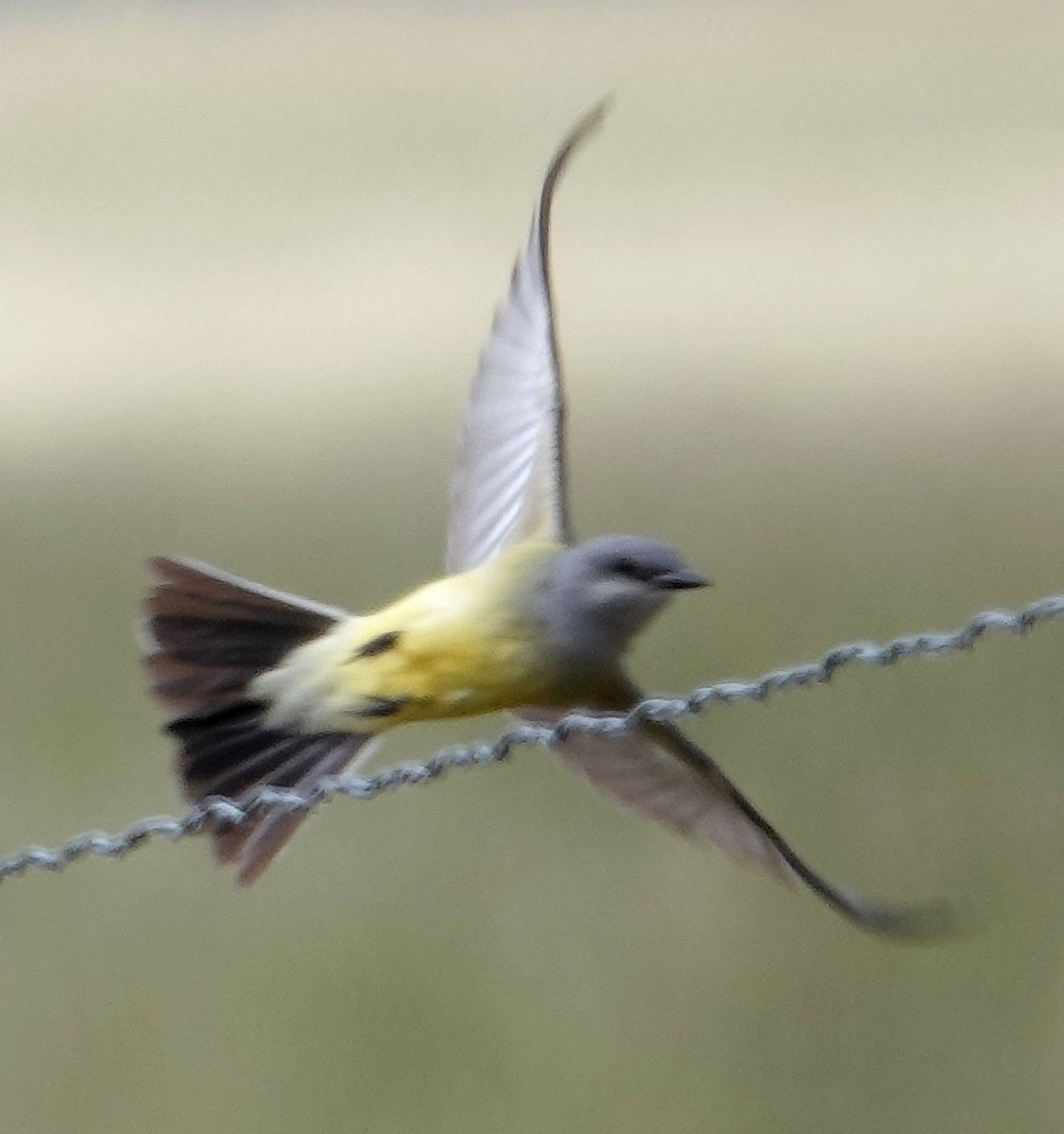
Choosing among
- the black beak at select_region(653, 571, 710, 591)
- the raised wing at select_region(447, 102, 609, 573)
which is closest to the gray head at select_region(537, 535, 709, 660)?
the black beak at select_region(653, 571, 710, 591)

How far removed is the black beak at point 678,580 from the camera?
923 mm

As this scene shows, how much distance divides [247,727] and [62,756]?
5.96ft

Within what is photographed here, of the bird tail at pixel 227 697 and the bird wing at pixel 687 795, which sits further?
the bird tail at pixel 227 697

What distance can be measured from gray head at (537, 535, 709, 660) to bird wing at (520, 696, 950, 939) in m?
0.04

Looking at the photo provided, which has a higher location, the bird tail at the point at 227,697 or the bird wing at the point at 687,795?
the bird tail at the point at 227,697

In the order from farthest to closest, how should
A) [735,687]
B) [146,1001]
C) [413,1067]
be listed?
[146,1001]
[413,1067]
[735,687]

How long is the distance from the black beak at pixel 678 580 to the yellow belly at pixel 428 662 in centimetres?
7

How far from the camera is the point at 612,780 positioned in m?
1.07

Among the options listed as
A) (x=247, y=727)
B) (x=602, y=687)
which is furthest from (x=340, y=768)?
(x=602, y=687)

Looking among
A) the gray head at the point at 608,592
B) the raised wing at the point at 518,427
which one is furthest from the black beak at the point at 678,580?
the raised wing at the point at 518,427

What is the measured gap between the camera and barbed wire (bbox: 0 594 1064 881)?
0.81 m

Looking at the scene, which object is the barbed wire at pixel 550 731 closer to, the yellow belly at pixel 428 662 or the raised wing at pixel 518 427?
the yellow belly at pixel 428 662

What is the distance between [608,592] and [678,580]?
0.04 meters

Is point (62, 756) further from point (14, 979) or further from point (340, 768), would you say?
point (340, 768)
